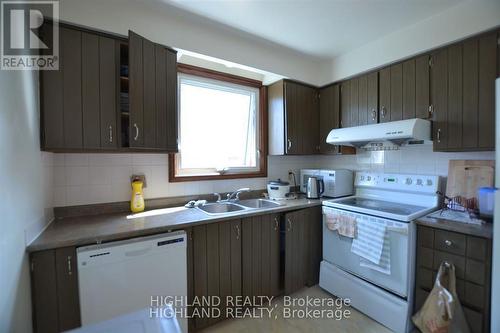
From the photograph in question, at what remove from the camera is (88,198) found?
5.89 feet

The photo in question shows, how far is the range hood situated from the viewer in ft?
5.79

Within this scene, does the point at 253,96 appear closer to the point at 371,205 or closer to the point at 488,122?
the point at 371,205

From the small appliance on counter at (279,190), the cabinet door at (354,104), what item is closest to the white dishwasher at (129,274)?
the small appliance on counter at (279,190)

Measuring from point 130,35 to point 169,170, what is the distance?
3.54ft

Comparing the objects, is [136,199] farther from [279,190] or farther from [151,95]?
[279,190]

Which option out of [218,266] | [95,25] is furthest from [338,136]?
[95,25]

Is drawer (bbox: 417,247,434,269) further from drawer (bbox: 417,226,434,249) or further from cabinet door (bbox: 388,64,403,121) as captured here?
A: cabinet door (bbox: 388,64,403,121)

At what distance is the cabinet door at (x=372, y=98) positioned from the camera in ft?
7.32

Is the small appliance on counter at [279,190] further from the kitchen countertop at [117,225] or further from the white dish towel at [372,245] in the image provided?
the white dish towel at [372,245]

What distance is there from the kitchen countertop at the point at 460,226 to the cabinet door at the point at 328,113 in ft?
3.75

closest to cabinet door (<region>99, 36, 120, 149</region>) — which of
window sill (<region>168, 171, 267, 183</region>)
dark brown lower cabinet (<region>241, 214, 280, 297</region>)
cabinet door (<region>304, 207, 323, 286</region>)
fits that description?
window sill (<region>168, 171, 267, 183</region>)

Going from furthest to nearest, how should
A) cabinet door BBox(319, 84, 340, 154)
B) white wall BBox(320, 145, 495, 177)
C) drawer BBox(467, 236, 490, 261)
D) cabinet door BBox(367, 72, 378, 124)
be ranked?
cabinet door BBox(319, 84, 340, 154)
cabinet door BBox(367, 72, 378, 124)
white wall BBox(320, 145, 495, 177)
drawer BBox(467, 236, 490, 261)

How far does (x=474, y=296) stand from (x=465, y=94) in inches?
54.3

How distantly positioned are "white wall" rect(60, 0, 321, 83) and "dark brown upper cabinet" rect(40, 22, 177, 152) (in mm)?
101
